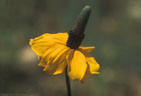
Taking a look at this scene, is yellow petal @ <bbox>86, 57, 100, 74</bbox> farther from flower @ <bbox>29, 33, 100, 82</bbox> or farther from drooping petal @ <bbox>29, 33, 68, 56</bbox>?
drooping petal @ <bbox>29, 33, 68, 56</bbox>

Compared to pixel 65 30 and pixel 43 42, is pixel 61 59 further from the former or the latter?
pixel 65 30

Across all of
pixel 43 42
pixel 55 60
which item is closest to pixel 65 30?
pixel 43 42

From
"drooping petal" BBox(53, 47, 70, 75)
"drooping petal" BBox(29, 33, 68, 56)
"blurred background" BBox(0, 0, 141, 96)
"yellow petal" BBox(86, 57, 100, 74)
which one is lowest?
"blurred background" BBox(0, 0, 141, 96)

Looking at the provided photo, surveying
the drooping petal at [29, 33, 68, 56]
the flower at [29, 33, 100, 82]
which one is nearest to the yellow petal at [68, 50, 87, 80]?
the flower at [29, 33, 100, 82]

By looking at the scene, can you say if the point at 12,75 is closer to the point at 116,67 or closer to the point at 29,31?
the point at 29,31

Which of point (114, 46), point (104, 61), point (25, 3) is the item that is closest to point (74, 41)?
point (104, 61)
